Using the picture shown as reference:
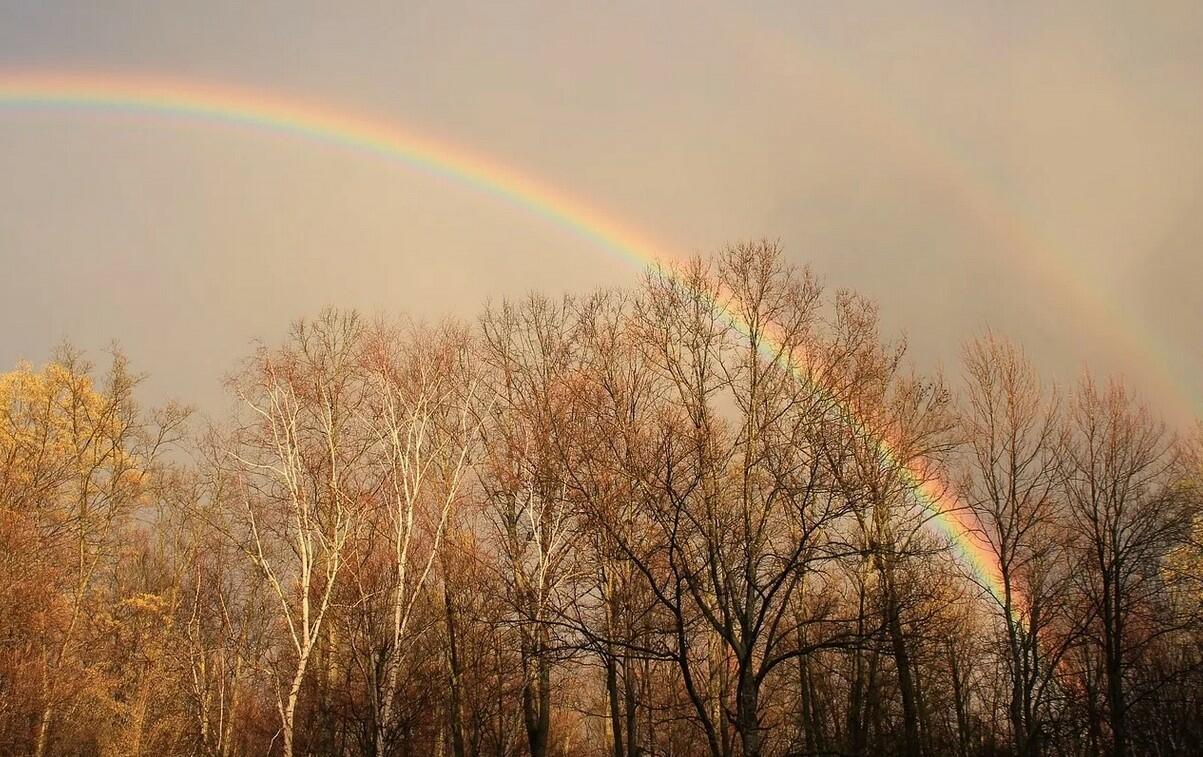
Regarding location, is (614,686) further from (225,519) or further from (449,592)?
(225,519)

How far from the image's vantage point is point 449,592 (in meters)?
19.6

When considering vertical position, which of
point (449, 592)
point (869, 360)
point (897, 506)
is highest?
point (869, 360)

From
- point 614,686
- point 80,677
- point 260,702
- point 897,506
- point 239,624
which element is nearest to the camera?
point 614,686

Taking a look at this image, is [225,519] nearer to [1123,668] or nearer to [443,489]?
[443,489]

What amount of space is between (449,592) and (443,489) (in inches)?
106

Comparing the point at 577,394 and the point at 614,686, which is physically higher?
the point at 577,394

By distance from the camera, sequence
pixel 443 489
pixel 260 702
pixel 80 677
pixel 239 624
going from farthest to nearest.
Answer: pixel 260 702 < pixel 239 624 < pixel 80 677 < pixel 443 489

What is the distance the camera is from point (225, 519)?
2833cm

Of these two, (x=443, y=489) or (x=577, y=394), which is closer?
(x=577, y=394)

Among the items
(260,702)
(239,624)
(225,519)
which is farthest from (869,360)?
(260,702)

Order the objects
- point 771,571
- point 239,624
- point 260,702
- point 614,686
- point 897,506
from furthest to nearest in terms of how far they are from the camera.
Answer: point 260,702 < point 239,624 < point 897,506 < point 614,686 < point 771,571

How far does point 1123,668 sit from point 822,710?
385 inches

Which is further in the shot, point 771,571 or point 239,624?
point 239,624

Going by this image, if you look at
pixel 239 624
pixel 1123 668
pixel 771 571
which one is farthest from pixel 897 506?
pixel 239 624
